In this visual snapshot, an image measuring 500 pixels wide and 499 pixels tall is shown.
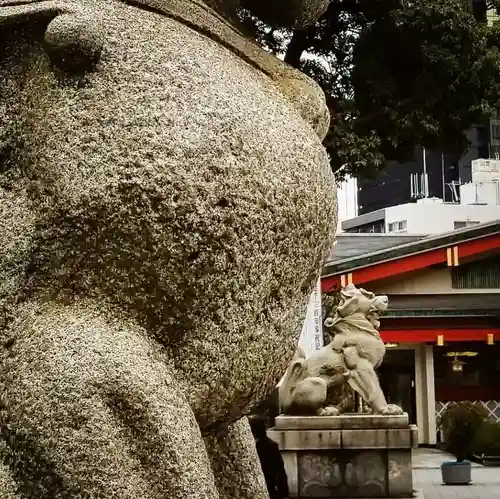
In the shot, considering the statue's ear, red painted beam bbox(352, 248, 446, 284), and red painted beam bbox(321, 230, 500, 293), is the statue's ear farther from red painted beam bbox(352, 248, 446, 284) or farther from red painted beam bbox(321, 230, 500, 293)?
red painted beam bbox(352, 248, 446, 284)

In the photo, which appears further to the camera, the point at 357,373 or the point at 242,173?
the point at 357,373

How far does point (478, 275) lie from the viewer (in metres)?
15.8

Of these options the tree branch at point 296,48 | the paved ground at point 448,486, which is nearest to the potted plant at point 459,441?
the paved ground at point 448,486

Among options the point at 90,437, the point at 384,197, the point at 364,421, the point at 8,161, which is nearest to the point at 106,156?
the point at 8,161

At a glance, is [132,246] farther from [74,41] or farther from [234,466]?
[234,466]

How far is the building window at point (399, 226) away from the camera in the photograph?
2411 centimetres

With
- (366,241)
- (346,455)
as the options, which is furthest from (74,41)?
(366,241)

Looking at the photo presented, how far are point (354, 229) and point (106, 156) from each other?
90.4ft

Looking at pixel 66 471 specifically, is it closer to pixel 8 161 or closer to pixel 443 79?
pixel 8 161

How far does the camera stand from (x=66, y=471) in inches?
53.2

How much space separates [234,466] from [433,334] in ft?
47.4

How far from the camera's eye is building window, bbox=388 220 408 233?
949 inches

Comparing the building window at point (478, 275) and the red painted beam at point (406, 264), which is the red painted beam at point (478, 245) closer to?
the red painted beam at point (406, 264)

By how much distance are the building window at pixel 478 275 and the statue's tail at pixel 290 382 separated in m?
8.15
